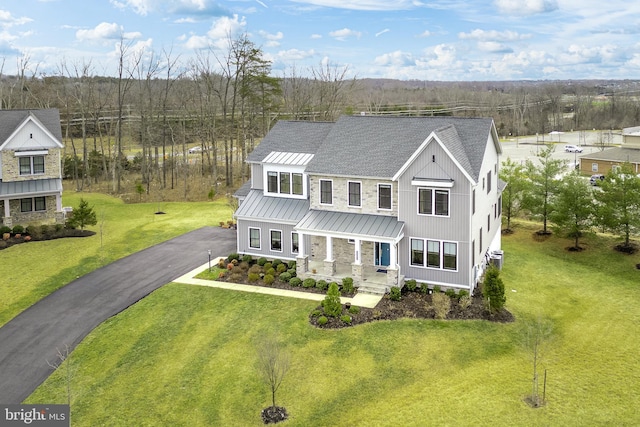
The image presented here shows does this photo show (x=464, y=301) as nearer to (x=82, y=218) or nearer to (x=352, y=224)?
(x=352, y=224)

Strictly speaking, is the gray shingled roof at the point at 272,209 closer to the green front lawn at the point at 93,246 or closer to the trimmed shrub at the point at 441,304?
the green front lawn at the point at 93,246

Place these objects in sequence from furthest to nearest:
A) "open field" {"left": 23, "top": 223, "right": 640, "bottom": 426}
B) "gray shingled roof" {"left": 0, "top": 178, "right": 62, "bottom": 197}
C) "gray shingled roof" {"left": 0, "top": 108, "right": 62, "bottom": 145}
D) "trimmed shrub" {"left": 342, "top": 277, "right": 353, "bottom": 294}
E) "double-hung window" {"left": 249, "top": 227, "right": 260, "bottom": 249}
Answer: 1. "gray shingled roof" {"left": 0, "top": 108, "right": 62, "bottom": 145}
2. "gray shingled roof" {"left": 0, "top": 178, "right": 62, "bottom": 197}
3. "double-hung window" {"left": 249, "top": 227, "right": 260, "bottom": 249}
4. "trimmed shrub" {"left": 342, "top": 277, "right": 353, "bottom": 294}
5. "open field" {"left": 23, "top": 223, "right": 640, "bottom": 426}

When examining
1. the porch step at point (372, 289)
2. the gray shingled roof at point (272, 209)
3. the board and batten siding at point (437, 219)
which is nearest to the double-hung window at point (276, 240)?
the gray shingled roof at point (272, 209)

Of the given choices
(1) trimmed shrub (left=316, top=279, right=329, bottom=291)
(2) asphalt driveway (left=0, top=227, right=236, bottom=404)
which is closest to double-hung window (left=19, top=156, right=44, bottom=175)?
(2) asphalt driveway (left=0, top=227, right=236, bottom=404)

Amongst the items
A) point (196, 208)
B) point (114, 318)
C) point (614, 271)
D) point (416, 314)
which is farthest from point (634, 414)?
point (196, 208)

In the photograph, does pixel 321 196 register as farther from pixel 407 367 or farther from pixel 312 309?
pixel 407 367

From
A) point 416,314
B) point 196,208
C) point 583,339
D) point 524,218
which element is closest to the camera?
point 583,339

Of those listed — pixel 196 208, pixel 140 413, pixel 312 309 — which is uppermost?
pixel 196 208

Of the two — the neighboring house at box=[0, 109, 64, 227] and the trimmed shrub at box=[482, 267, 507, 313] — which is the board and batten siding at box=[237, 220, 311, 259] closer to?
the trimmed shrub at box=[482, 267, 507, 313]
